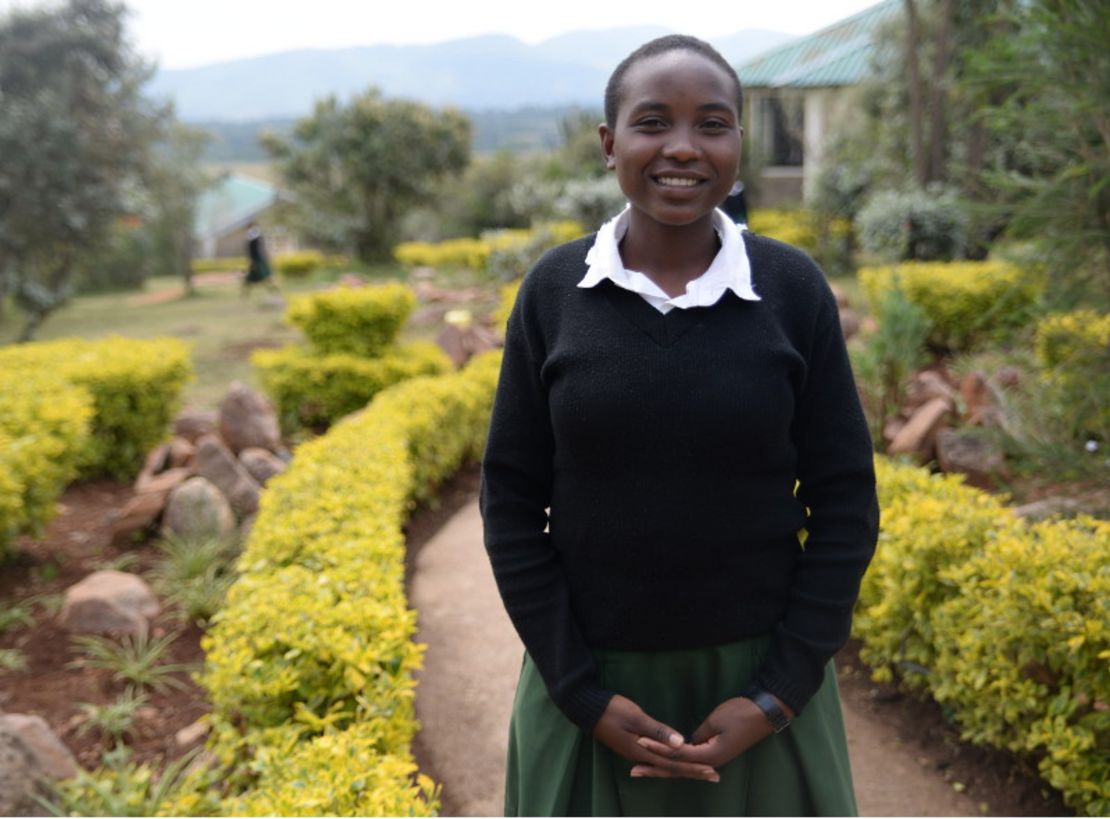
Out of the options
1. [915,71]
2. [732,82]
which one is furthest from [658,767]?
[915,71]

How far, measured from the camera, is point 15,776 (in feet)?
9.31

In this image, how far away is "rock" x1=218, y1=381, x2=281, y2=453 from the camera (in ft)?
22.2

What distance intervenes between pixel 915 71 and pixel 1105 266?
10465 mm

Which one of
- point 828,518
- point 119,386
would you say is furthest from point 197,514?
point 828,518

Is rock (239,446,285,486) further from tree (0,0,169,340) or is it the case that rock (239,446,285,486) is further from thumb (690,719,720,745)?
tree (0,0,169,340)

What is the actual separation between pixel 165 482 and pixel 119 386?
1332 millimetres

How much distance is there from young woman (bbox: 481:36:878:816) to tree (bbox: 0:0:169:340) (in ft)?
47.3

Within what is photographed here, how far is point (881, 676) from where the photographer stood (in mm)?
3488

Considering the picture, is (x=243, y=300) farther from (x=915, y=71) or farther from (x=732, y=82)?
(x=732, y=82)

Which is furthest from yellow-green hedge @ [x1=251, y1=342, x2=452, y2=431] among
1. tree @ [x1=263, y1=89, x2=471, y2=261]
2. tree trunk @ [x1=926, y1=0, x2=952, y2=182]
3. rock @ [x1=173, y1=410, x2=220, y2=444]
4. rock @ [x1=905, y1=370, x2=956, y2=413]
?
tree @ [x1=263, y1=89, x2=471, y2=261]

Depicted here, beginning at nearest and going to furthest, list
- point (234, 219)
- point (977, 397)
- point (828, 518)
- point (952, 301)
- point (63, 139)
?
1. point (828, 518)
2. point (977, 397)
3. point (952, 301)
4. point (63, 139)
5. point (234, 219)

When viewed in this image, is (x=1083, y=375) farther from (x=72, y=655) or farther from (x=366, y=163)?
(x=366, y=163)

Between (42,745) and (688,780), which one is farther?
(42,745)

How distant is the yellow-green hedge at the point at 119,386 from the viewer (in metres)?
6.53
